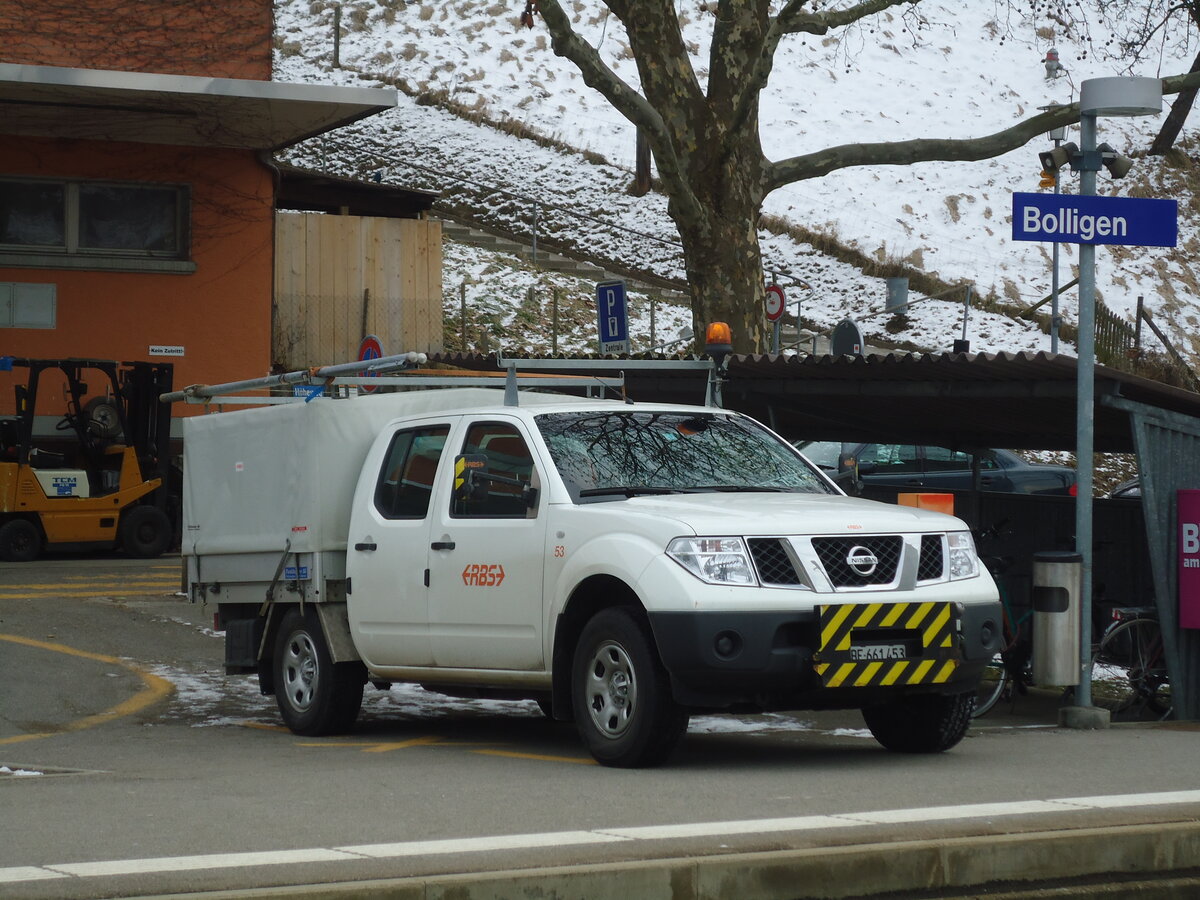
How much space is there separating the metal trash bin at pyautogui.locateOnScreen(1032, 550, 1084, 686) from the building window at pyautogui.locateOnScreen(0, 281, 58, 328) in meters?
15.7

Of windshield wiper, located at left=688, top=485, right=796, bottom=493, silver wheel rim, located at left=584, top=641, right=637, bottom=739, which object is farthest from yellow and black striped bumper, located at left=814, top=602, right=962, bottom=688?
windshield wiper, located at left=688, top=485, right=796, bottom=493

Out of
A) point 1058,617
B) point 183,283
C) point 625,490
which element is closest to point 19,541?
point 183,283

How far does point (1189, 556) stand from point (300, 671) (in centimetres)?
571

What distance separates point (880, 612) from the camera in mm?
8305

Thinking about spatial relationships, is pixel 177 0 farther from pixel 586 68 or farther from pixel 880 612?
pixel 880 612

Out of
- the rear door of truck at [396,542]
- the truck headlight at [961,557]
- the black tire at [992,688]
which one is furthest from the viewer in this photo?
the black tire at [992,688]

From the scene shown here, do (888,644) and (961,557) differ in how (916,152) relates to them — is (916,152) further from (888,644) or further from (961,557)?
(888,644)

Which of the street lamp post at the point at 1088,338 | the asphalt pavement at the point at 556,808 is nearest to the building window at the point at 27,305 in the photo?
the asphalt pavement at the point at 556,808

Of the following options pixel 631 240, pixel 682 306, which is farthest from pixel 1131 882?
pixel 631 240

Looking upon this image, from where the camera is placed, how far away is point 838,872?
5922 mm

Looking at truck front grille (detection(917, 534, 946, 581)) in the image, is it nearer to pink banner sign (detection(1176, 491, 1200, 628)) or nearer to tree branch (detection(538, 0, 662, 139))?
pink banner sign (detection(1176, 491, 1200, 628))

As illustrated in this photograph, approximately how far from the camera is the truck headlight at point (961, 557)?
880cm

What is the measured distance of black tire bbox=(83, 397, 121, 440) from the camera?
2095 centimetres

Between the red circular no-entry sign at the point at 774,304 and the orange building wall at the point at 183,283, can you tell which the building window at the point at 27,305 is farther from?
the red circular no-entry sign at the point at 774,304
